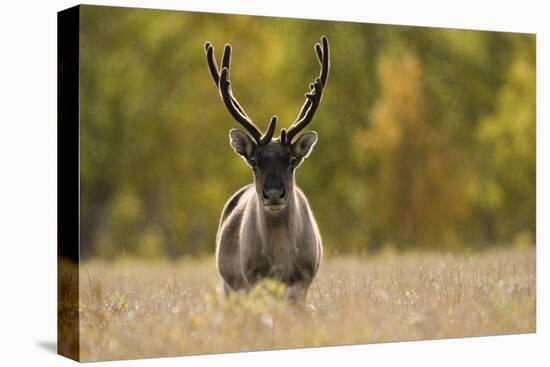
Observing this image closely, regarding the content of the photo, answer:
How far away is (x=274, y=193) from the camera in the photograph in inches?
406

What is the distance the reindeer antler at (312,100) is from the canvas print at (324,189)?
20 millimetres

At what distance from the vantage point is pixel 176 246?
63.5ft

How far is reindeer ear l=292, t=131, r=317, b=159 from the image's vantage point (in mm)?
10695

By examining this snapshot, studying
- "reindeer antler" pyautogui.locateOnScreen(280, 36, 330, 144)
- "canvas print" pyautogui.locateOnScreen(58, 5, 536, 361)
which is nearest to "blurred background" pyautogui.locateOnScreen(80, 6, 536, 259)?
"canvas print" pyautogui.locateOnScreen(58, 5, 536, 361)

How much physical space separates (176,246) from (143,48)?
4746mm

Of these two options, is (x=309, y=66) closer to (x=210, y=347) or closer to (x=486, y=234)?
(x=486, y=234)

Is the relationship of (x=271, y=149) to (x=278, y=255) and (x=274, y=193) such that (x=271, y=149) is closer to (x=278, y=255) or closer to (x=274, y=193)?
(x=274, y=193)

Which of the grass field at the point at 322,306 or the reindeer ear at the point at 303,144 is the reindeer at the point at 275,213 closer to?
the reindeer ear at the point at 303,144

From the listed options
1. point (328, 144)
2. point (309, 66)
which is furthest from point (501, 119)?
point (309, 66)

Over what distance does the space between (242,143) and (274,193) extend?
0.70 meters

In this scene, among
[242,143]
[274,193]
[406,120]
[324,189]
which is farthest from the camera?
[324,189]

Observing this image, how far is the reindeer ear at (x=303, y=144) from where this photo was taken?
10695mm

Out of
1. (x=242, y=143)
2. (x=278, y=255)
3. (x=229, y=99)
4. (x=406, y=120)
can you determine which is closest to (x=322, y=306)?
(x=278, y=255)

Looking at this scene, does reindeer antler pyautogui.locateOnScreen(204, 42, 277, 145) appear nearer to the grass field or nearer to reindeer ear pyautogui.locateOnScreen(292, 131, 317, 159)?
reindeer ear pyautogui.locateOnScreen(292, 131, 317, 159)
